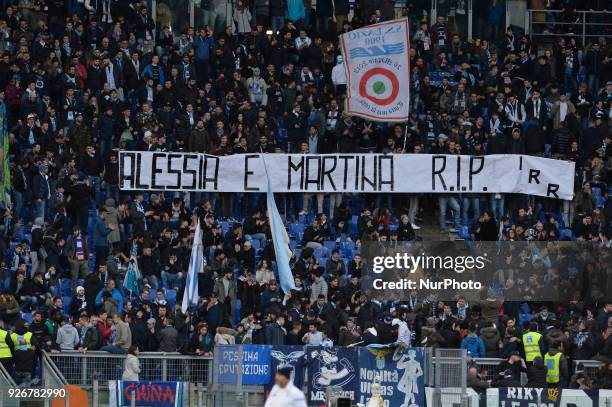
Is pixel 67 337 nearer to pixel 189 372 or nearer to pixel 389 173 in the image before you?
pixel 189 372

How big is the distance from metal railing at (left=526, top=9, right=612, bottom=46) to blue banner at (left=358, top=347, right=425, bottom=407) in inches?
721

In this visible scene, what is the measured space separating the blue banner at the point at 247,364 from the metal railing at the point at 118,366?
85 centimetres

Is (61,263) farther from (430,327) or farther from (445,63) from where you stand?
(445,63)

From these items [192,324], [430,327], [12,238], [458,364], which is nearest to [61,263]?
[12,238]

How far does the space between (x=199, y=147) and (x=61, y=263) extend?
195 inches

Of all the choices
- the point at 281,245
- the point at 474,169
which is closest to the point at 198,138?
the point at 281,245

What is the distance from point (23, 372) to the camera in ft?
101

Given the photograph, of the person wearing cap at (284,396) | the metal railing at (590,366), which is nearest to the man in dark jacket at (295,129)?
the metal railing at (590,366)

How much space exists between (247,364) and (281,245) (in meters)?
6.37

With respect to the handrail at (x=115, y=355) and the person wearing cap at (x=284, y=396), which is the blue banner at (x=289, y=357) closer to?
the handrail at (x=115, y=355)

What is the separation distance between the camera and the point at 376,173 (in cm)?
3994

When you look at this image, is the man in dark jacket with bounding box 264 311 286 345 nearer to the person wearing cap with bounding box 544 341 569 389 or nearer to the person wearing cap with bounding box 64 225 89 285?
the person wearing cap with bounding box 544 341 569 389

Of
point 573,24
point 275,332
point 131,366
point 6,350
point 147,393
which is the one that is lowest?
point 147,393

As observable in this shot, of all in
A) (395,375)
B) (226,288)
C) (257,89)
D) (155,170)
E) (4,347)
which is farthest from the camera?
(257,89)
